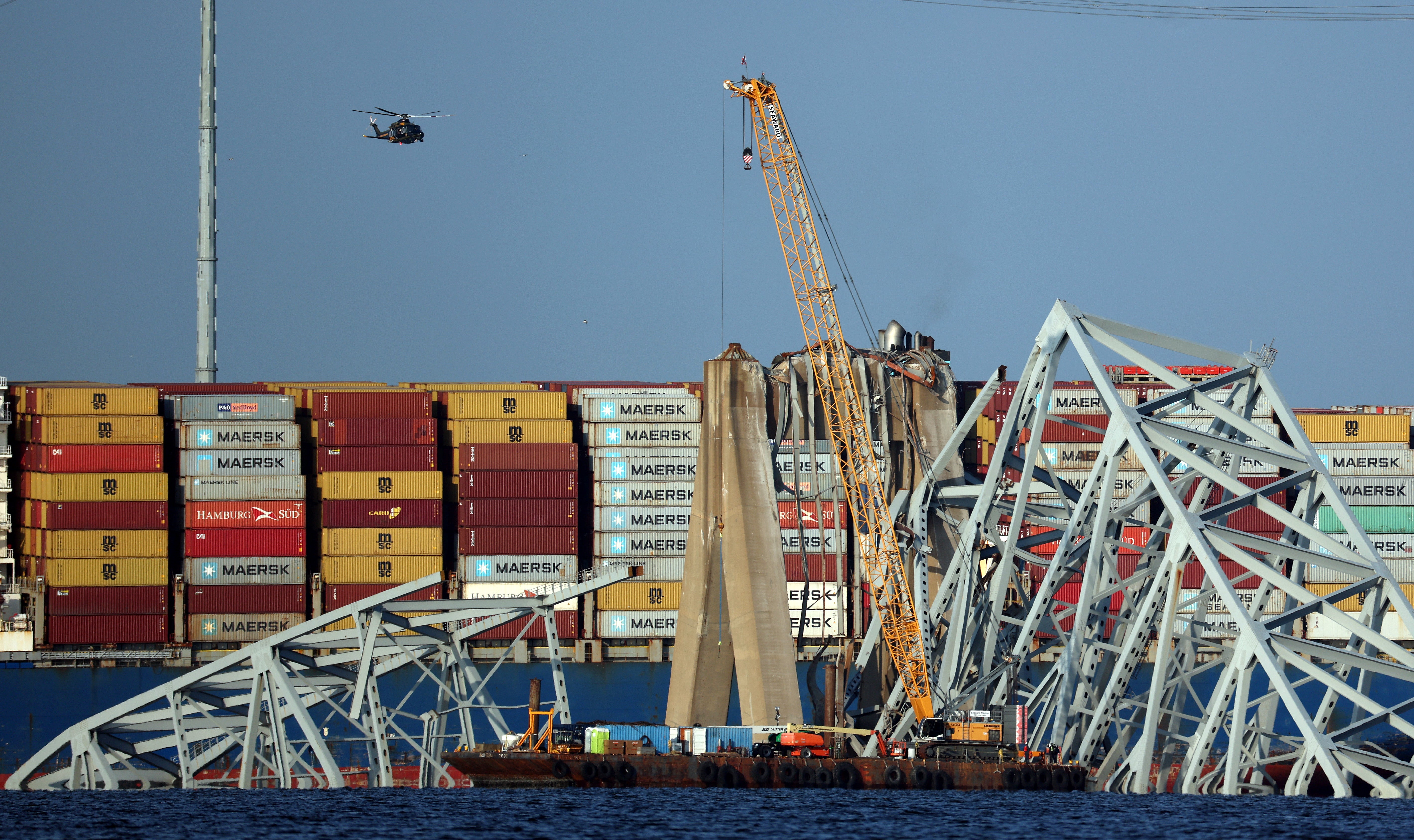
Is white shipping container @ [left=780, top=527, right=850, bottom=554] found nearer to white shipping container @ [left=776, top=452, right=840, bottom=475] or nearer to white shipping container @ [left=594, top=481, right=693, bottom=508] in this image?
white shipping container @ [left=776, top=452, right=840, bottom=475]

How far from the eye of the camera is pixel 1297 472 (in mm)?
51656

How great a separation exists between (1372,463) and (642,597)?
42944 millimetres

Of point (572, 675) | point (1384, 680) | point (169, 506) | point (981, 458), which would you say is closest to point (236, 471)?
point (169, 506)

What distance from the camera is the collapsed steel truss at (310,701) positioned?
2266 inches

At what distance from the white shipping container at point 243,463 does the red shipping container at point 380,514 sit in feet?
10.6

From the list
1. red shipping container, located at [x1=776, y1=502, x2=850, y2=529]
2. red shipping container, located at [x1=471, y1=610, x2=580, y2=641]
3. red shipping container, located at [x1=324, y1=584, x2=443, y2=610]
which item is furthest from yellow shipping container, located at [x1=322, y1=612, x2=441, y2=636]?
red shipping container, located at [x1=776, y1=502, x2=850, y2=529]

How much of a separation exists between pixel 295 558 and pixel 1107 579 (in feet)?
164

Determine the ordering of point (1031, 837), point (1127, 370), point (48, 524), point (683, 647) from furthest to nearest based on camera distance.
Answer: point (1127, 370)
point (48, 524)
point (683, 647)
point (1031, 837)

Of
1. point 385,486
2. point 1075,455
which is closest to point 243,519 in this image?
point 385,486

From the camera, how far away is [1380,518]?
93.1m

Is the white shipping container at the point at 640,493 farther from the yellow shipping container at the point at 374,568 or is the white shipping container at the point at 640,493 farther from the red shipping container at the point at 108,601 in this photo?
the red shipping container at the point at 108,601

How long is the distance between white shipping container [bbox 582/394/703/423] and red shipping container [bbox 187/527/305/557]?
697 inches

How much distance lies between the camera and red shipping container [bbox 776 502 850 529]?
291ft

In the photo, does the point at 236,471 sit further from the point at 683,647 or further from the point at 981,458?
the point at 981,458
